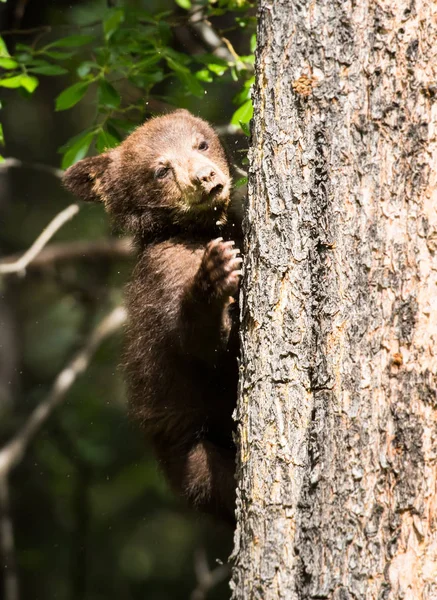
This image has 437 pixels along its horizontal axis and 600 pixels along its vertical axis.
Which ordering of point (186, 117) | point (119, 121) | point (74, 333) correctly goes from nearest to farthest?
point (186, 117) → point (119, 121) → point (74, 333)

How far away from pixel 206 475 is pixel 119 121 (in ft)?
7.98

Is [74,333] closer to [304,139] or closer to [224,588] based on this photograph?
[224,588]

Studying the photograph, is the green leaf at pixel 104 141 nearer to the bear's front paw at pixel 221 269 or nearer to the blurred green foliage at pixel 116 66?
the blurred green foliage at pixel 116 66

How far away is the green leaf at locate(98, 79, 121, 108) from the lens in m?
4.95

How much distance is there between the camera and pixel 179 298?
412 centimetres

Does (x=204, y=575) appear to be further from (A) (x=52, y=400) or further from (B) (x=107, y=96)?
(B) (x=107, y=96)

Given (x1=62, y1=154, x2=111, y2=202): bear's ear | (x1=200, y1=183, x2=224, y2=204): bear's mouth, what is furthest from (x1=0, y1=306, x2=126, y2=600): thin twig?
(x1=200, y1=183, x2=224, y2=204): bear's mouth

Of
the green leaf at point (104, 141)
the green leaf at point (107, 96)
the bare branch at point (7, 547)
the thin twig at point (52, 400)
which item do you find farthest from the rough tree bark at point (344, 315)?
the bare branch at point (7, 547)

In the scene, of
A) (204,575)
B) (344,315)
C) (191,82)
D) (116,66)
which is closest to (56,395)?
(204,575)

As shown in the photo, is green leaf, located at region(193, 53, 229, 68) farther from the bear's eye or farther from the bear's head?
the bear's eye

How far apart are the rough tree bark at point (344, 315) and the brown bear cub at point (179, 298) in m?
0.99

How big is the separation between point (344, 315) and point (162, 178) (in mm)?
2345

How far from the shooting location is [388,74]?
263cm

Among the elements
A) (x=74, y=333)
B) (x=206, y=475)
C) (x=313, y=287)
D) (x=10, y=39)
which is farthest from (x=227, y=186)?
(x=74, y=333)
